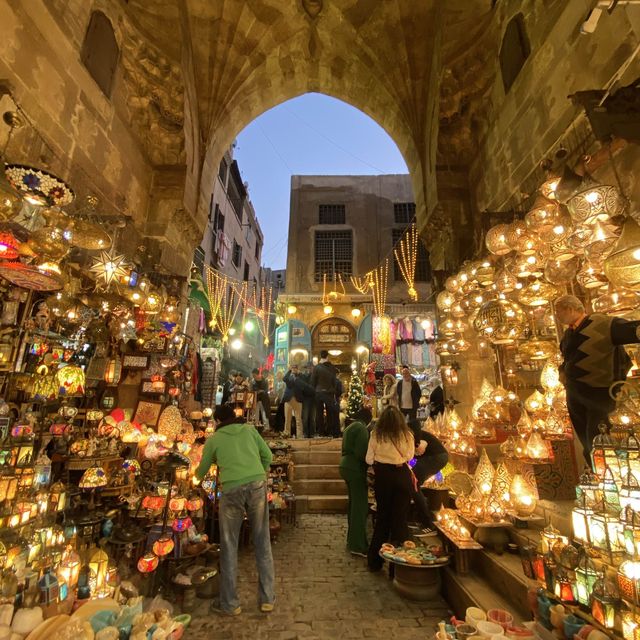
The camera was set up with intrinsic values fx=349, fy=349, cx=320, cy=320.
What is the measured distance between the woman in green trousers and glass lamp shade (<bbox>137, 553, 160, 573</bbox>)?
242 centimetres

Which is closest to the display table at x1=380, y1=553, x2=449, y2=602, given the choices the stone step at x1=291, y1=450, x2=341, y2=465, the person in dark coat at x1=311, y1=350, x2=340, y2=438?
the stone step at x1=291, y1=450, x2=341, y2=465

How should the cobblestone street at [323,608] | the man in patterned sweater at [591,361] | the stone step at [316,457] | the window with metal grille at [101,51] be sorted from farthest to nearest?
the stone step at [316,457]
the window with metal grille at [101,51]
the cobblestone street at [323,608]
the man in patterned sweater at [591,361]

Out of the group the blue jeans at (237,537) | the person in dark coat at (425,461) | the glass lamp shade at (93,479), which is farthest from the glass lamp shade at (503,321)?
the glass lamp shade at (93,479)

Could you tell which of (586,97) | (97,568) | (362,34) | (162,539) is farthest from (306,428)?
(362,34)

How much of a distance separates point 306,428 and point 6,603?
761 centimetres

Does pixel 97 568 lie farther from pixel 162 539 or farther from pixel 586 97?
pixel 586 97

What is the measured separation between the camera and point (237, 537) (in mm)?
3426

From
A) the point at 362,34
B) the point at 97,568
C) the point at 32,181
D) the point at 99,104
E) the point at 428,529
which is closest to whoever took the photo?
the point at 97,568

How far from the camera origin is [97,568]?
2.67m

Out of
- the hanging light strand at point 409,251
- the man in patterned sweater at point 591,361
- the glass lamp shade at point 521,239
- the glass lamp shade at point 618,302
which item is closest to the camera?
the glass lamp shade at point 618,302

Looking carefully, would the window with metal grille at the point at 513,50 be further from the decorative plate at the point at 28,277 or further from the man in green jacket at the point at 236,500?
the decorative plate at the point at 28,277

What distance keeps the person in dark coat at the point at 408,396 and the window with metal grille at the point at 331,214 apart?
40.0ft

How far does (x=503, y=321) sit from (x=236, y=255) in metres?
18.1

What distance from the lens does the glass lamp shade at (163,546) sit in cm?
349
